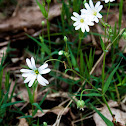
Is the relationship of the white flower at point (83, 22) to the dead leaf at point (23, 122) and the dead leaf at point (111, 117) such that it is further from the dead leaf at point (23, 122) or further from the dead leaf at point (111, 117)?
the dead leaf at point (23, 122)

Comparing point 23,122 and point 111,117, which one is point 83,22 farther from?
point 23,122

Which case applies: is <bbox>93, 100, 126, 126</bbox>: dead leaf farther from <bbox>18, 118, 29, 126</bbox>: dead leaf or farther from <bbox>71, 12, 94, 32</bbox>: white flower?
<bbox>71, 12, 94, 32</bbox>: white flower

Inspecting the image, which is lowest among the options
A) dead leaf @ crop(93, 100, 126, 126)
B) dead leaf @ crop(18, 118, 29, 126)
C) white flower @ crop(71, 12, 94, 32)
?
dead leaf @ crop(18, 118, 29, 126)

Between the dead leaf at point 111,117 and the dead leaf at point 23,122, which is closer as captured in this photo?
the dead leaf at point 111,117

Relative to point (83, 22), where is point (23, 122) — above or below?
below

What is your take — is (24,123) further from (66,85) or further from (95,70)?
(95,70)

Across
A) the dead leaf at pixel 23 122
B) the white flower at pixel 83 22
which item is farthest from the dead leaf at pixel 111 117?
the white flower at pixel 83 22

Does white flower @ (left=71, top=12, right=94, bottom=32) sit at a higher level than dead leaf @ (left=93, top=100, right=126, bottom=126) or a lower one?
higher

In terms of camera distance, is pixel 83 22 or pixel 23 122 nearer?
pixel 83 22

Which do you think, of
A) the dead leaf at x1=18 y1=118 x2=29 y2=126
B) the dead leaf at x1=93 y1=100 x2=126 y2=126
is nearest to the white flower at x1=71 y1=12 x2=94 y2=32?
the dead leaf at x1=93 y1=100 x2=126 y2=126

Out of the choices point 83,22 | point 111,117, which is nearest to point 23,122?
point 111,117

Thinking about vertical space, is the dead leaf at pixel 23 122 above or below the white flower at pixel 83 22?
below
